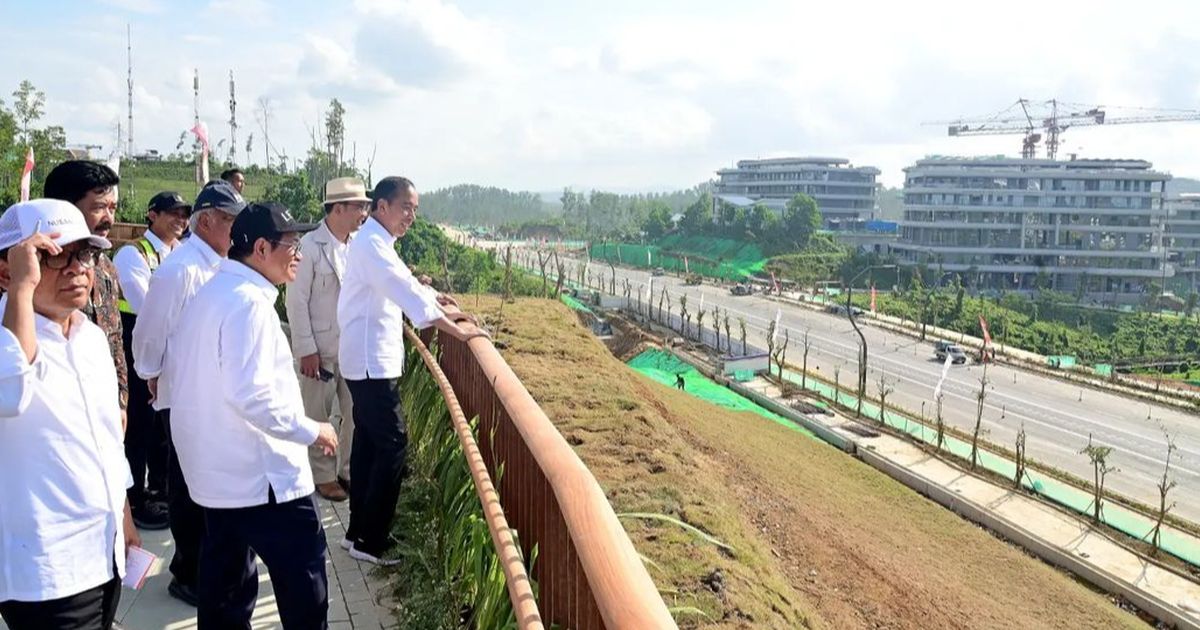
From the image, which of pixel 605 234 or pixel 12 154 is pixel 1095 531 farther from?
pixel 605 234

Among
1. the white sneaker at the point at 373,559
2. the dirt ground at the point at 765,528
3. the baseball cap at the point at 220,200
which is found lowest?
the dirt ground at the point at 765,528

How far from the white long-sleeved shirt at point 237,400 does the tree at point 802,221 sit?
2914 inches

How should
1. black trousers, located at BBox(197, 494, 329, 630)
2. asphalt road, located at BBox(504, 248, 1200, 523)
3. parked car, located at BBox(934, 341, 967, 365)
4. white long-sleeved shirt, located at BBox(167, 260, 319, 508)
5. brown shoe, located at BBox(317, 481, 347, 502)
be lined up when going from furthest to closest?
parked car, located at BBox(934, 341, 967, 365)
asphalt road, located at BBox(504, 248, 1200, 523)
brown shoe, located at BBox(317, 481, 347, 502)
black trousers, located at BBox(197, 494, 329, 630)
white long-sleeved shirt, located at BBox(167, 260, 319, 508)

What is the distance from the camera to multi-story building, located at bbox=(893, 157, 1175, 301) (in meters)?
65.9

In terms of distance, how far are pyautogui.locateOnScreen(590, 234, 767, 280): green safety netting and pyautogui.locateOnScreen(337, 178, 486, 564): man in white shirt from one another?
66.6 metres

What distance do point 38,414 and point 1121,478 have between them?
29552 millimetres

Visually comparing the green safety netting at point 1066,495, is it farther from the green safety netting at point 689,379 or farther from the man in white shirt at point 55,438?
the man in white shirt at point 55,438

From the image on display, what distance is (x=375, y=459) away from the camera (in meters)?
3.82

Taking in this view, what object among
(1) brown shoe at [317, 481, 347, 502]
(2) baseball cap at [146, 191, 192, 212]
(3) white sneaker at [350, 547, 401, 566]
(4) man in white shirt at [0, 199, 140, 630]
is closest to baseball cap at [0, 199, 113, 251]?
(4) man in white shirt at [0, 199, 140, 630]

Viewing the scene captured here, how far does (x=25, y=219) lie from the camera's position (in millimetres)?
2234

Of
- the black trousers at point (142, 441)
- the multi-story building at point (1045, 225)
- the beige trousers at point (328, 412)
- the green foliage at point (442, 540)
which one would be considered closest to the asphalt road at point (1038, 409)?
the multi-story building at point (1045, 225)

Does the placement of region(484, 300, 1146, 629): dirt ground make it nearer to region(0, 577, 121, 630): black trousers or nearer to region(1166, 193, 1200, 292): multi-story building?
region(0, 577, 121, 630): black trousers

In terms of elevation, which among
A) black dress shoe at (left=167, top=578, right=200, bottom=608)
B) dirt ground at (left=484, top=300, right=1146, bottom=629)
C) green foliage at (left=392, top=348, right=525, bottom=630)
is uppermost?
green foliage at (left=392, top=348, right=525, bottom=630)

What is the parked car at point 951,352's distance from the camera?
137 feet
